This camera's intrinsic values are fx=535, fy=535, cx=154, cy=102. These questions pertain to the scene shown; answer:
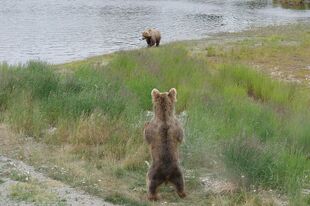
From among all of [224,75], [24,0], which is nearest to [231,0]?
[24,0]

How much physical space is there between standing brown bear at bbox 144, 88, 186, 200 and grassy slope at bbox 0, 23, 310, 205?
26 centimetres

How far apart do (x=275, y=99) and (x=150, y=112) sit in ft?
13.3

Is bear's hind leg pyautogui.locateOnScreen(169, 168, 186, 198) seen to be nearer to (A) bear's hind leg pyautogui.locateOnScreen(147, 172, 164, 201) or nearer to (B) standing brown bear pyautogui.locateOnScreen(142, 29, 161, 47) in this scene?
(A) bear's hind leg pyautogui.locateOnScreen(147, 172, 164, 201)

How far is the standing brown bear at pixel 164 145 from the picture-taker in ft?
21.1

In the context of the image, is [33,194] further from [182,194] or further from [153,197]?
[182,194]

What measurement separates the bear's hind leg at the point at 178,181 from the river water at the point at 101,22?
17986mm

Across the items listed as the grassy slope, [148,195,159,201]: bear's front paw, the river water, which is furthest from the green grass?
the river water

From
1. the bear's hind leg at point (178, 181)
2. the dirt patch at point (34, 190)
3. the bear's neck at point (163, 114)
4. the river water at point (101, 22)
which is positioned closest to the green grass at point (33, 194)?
the dirt patch at point (34, 190)

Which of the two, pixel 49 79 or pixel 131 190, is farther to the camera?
pixel 49 79

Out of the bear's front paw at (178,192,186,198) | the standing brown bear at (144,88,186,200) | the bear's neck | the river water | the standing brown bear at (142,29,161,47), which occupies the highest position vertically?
the bear's neck

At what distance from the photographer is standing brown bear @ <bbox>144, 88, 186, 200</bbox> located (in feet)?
21.1

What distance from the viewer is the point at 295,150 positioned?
7.85 metres

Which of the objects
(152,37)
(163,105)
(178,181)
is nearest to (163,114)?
(163,105)

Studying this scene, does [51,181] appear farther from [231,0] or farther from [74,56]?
[231,0]
